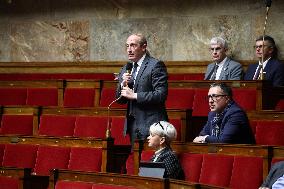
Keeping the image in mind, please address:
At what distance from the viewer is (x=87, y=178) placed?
2.84ft

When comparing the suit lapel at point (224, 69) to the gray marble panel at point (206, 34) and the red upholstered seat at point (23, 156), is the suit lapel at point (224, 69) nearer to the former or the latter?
the gray marble panel at point (206, 34)

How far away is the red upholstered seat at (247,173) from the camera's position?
0.89 meters

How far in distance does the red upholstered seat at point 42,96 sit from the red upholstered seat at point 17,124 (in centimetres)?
14

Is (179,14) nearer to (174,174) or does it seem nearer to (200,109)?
(200,109)

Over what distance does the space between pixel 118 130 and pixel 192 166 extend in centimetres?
28

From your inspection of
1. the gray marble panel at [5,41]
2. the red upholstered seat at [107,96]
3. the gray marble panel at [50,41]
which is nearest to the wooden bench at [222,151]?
the red upholstered seat at [107,96]

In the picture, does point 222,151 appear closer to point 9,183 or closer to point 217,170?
point 217,170

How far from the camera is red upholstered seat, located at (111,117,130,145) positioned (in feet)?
3.92

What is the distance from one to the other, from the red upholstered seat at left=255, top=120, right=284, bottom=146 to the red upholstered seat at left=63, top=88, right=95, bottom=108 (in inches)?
16.2

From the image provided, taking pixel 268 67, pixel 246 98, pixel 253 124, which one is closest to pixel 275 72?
pixel 268 67

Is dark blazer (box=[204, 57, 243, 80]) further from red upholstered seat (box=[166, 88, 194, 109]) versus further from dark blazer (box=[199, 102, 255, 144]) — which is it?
dark blazer (box=[199, 102, 255, 144])

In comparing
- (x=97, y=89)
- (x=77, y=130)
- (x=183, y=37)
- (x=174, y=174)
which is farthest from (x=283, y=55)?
(x=174, y=174)

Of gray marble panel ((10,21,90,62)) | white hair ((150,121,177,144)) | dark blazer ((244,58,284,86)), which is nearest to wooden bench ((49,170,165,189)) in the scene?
white hair ((150,121,177,144))

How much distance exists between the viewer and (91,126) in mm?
1210
